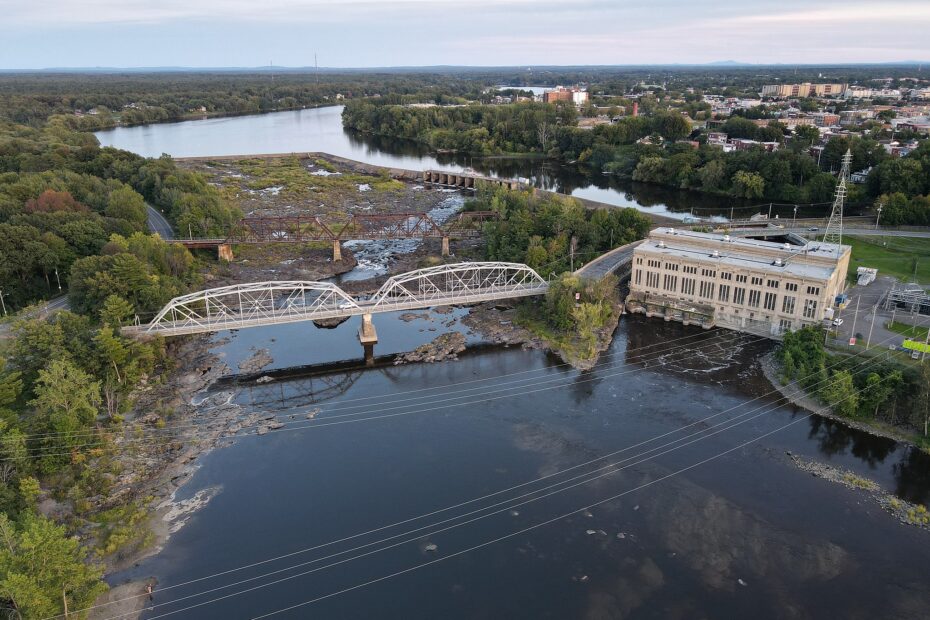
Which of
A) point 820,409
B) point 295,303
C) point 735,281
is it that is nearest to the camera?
point 820,409

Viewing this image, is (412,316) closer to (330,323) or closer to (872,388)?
(330,323)

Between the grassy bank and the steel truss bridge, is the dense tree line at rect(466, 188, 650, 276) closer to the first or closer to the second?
the steel truss bridge

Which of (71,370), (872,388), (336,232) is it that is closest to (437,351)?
(71,370)

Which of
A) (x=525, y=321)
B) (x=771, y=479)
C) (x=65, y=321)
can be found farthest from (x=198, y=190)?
(x=771, y=479)

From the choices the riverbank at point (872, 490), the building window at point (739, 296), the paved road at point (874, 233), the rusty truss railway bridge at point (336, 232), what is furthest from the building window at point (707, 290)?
the rusty truss railway bridge at point (336, 232)

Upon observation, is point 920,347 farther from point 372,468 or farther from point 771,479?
point 372,468

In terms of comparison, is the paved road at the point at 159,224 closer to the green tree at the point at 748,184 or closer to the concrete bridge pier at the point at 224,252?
the concrete bridge pier at the point at 224,252

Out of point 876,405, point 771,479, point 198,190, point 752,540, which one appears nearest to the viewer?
point 752,540
